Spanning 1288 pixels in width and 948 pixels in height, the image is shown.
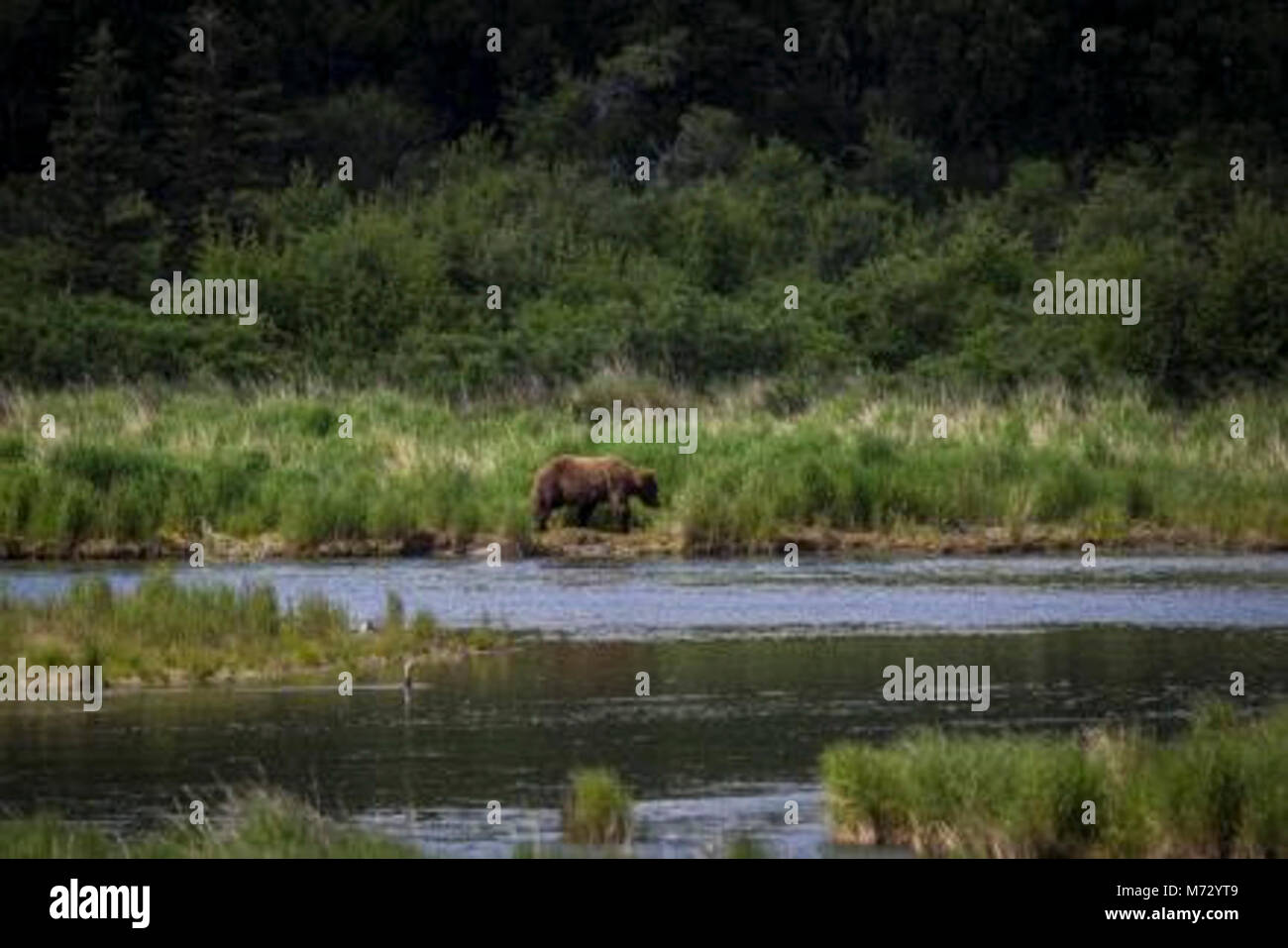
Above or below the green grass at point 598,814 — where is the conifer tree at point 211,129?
above

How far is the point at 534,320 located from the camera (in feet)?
193

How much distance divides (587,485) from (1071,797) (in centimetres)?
2030

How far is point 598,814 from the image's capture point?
2239 centimetres

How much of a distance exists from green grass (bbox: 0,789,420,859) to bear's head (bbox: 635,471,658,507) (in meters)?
20.0

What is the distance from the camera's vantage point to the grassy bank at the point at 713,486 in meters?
41.6

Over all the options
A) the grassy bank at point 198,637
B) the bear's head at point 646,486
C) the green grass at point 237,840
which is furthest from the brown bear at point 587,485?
the green grass at point 237,840

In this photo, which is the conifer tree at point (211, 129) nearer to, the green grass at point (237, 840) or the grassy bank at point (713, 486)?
the grassy bank at point (713, 486)

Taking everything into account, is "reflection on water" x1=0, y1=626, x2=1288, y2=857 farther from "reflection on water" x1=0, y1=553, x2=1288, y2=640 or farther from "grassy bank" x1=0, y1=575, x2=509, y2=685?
"reflection on water" x1=0, y1=553, x2=1288, y2=640

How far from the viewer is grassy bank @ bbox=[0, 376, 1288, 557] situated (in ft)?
136

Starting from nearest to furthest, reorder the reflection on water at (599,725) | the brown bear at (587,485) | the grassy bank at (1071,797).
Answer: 1. the grassy bank at (1071,797)
2. the reflection on water at (599,725)
3. the brown bear at (587,485)

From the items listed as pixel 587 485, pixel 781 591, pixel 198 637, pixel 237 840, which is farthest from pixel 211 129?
pixel 237 840

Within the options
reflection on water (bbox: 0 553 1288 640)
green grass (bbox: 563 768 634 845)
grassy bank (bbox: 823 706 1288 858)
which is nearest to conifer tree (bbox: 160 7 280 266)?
reflection on water (bbox: 0 553 1288 640)

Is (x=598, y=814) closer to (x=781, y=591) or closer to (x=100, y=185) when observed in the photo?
(x=781, y=591)

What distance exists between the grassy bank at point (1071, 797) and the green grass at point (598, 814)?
4.26 ft
